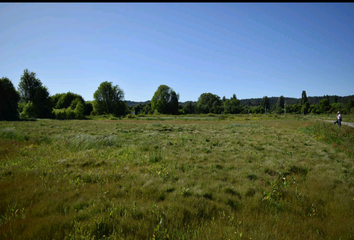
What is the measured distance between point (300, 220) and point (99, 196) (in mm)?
5153

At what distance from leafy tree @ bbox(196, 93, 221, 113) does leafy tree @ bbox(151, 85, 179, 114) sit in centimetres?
3605

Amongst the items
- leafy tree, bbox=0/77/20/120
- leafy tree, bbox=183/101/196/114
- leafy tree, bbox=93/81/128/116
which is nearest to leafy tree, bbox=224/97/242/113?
leafy tree, bbox=183/101/196/114

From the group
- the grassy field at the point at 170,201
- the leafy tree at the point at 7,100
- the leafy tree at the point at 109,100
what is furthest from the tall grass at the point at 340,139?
the leafy tree at the point at 109,100

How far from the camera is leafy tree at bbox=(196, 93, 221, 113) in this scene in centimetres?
12044

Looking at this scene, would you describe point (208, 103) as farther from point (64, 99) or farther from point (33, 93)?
point (33, 93)

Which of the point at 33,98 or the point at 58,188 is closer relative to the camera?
the point at 58,188

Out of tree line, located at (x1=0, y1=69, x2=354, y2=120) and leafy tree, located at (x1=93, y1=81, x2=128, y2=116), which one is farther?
leafy tree, located at (x1=93, y1=81, x2=128, y2=116)

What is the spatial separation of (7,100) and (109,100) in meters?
32.8

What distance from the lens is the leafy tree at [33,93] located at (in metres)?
54.5

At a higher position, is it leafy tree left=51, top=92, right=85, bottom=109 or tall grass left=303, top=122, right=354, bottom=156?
leafy tree left=51, top=92, right=85, bottom=109

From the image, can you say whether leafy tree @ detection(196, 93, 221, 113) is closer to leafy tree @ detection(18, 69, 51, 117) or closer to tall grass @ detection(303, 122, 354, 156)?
leafy tree @ detection(18, 69, 51, 117)

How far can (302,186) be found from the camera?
19.5 ft

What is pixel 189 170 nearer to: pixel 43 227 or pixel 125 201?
pixel 125 201

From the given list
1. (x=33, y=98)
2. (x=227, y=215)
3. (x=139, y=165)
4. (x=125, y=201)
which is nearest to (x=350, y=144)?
(x=227, y=215)
